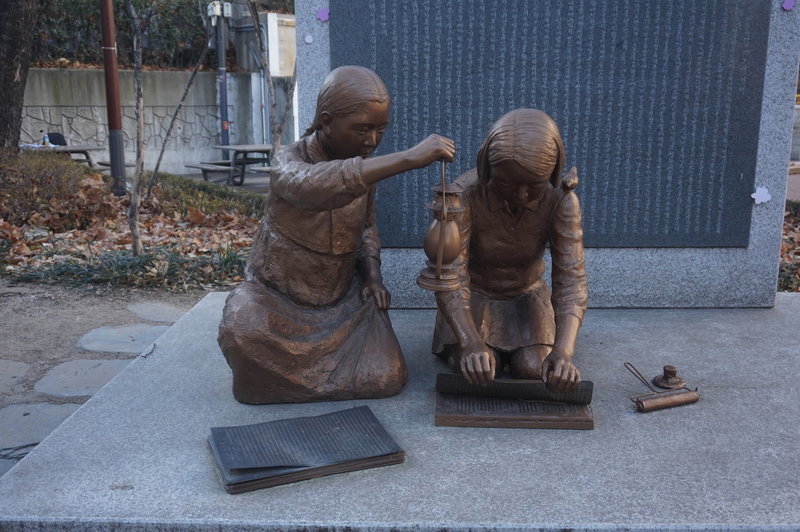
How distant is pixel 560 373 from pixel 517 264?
2.31 ft

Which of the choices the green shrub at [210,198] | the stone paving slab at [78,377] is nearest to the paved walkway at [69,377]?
the stone paving slab at [78,377]

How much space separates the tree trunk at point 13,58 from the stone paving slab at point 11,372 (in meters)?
4.99

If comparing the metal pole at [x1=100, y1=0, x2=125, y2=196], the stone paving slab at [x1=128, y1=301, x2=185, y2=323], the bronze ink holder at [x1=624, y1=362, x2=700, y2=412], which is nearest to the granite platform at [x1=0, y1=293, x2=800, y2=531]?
the bronze ink holder at [x1=624, y1=362, x2=700, y2=412]

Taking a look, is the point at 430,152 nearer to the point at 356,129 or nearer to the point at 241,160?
the point at 356,129

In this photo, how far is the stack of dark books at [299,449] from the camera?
2352 mm

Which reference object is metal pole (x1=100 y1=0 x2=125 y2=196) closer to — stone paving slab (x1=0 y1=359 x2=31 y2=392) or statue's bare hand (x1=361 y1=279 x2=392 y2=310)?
stone paving slab (x1=0 y1=359 x2=31 y2=392)

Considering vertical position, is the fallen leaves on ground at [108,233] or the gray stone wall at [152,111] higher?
the gray stone wall at [152,111]

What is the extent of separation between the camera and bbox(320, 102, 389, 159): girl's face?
269cm

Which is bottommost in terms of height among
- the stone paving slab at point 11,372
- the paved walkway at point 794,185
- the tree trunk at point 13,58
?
the stone paving slab at point 11,372

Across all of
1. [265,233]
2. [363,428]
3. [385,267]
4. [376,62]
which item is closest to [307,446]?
[363,428]

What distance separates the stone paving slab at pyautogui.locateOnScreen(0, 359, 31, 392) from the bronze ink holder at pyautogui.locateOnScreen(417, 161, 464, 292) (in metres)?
2.32

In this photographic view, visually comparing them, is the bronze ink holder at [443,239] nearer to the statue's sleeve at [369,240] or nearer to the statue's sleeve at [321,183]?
the statue's sleeve at [321,183]

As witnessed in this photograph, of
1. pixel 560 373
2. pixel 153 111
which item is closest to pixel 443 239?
pixel 560 373

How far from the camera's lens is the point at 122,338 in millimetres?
4355
